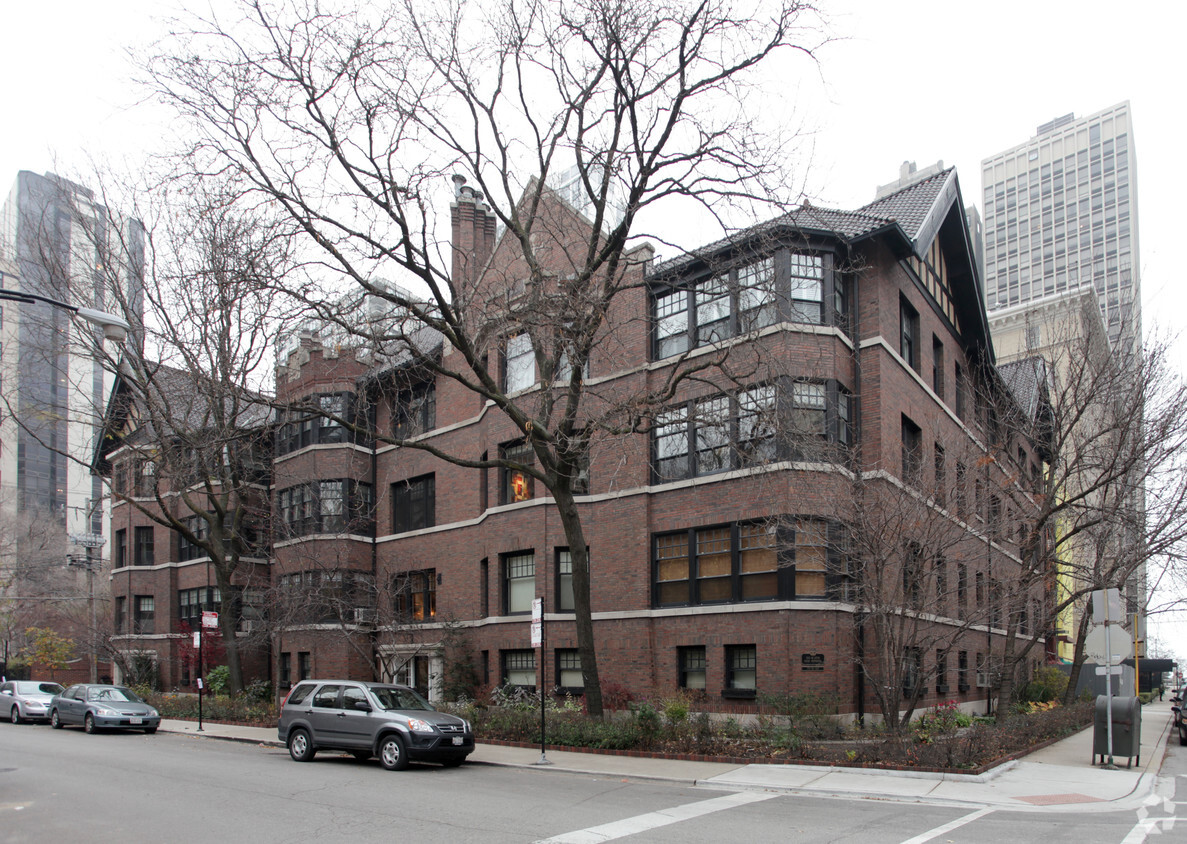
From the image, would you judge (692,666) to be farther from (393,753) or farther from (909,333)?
(909,333)

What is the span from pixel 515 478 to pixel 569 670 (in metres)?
5.93

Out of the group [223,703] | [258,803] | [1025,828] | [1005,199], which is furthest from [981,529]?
[1005,199]

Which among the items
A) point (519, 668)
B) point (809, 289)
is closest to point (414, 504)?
point (519, 668)

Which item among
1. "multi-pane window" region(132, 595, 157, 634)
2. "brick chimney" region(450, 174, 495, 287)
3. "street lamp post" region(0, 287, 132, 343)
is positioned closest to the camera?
"street lamp post" region(0, 287, 132, 343)

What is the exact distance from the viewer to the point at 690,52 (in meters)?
17.7

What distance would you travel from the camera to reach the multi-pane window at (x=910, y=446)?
24.2m

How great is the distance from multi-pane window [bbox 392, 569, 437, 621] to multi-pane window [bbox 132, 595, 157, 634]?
1757cm

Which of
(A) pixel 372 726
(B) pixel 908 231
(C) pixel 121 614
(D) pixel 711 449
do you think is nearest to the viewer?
(A) pixel 372 726

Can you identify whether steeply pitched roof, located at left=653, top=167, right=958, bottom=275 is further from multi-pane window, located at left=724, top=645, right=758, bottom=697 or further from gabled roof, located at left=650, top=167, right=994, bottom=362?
multi-pane window, located at left=724, top=645, right=758, bottom=697

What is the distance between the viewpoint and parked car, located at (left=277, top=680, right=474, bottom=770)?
1584cm

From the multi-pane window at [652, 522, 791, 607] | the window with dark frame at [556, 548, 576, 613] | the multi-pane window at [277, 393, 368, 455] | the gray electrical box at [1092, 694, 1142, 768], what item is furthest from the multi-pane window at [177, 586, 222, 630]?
the gray electrical box at [1092, 694, 1142, 768]

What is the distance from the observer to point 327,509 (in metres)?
33.6

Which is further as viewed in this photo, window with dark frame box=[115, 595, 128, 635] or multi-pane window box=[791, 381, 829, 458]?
window with dark frame box=[115, 595, 128, 635]

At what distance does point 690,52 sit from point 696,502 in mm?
10764
